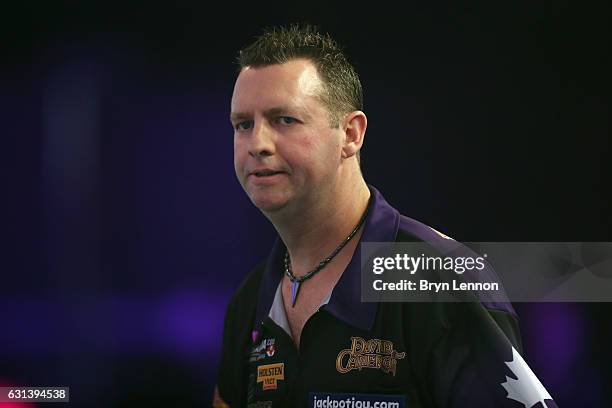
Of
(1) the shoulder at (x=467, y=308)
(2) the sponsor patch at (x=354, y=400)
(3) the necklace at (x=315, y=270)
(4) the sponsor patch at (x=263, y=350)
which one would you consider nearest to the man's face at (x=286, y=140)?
(3) the necklace at (x=315, y=270)

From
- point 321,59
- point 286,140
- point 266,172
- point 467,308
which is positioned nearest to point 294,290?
point 266,172

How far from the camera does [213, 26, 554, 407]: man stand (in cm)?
297

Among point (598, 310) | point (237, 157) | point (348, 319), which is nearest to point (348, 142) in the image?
point (237, 157)

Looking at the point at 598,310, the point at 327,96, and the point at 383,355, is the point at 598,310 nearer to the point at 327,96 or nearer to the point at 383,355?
the point at 383,355

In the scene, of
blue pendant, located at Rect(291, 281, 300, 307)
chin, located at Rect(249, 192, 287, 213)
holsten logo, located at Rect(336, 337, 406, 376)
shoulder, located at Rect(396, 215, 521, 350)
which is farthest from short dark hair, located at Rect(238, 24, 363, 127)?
holsten logo, located at Rect(336, 337, 406, 376)

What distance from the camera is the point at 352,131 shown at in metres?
3.43

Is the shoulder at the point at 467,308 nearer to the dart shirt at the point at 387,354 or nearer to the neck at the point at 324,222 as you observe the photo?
the dart shirt at the point at 387,354

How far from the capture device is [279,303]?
3.55 meters

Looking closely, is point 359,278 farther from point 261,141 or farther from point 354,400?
point 261,141

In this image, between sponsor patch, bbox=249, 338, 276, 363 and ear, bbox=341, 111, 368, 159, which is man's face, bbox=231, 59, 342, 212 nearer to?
ear, bbox=341, 111, 368, 159

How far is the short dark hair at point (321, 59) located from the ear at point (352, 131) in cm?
4

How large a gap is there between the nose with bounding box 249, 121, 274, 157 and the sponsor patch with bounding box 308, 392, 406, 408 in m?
1.03

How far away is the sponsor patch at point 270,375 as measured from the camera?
3390mm

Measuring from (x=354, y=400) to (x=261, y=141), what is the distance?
1.13 meters
